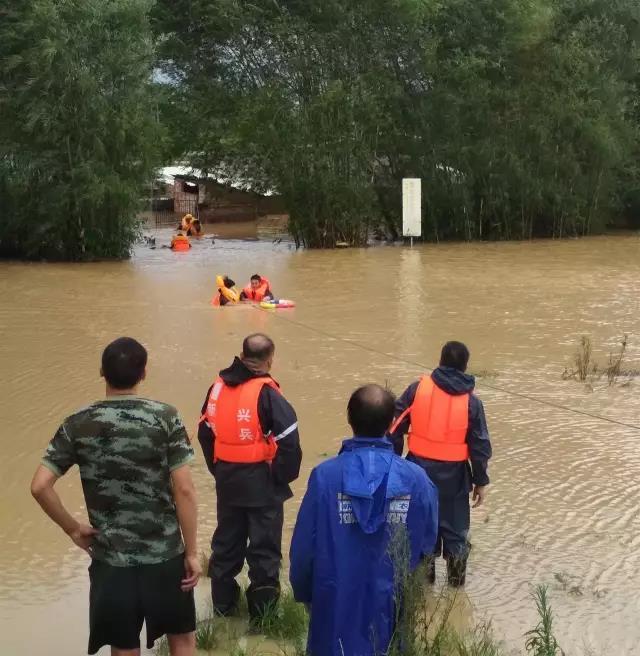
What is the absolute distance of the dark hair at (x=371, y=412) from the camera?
3037 mm

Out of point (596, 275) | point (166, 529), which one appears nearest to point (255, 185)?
point (596, 275)

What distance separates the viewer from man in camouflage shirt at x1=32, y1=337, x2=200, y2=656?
10.4ft

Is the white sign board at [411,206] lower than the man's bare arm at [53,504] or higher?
higher

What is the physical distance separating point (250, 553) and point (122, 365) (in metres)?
1.47

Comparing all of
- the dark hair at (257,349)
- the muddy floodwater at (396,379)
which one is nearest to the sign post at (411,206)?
the muddy floodwater at (396,379)

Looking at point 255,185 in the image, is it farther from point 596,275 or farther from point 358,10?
point 596,275

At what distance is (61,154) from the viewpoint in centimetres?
2153

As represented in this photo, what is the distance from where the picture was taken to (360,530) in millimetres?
3002

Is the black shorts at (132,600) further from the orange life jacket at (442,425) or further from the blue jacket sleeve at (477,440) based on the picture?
the blue jacket sleeve at (477,440)

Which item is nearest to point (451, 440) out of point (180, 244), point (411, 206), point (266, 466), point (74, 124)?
point (266, 466)

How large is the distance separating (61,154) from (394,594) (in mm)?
19993

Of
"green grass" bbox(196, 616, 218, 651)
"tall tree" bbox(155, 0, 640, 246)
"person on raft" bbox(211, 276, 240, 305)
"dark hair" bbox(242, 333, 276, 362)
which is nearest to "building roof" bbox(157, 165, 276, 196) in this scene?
"tall tree" bbox(155, 0, 640, 246)

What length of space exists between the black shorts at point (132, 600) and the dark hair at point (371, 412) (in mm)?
805

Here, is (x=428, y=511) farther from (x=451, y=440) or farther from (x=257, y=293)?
(x=257, y=293)
